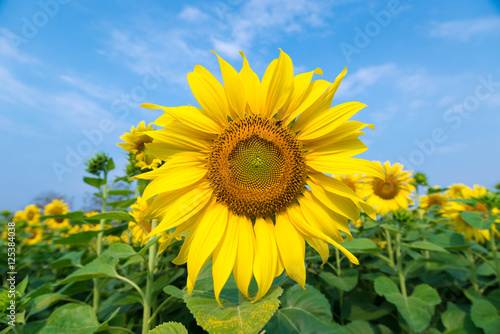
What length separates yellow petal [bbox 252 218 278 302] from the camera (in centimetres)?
136

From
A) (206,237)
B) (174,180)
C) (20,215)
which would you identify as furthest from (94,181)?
(20,215)

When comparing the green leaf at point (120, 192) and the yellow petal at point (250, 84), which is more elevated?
the yellow petal at point (250, 84)

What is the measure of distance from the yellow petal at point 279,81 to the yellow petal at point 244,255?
0.64 metres

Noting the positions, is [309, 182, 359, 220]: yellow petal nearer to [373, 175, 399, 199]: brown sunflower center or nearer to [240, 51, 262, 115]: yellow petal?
[240, 51, 262, 115]: yellow petal

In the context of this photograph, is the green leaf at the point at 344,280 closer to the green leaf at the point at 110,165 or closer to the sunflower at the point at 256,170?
the sunflower at the point at 256,170

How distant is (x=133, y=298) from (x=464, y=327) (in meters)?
2.88

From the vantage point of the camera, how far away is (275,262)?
1.44 m

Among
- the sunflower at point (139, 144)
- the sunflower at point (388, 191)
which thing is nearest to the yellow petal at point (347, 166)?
the sunflower at point (139, 144)

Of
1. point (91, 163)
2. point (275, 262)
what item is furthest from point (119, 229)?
point (275, 262)

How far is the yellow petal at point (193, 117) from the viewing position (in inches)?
56.9

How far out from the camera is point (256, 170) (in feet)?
5.29

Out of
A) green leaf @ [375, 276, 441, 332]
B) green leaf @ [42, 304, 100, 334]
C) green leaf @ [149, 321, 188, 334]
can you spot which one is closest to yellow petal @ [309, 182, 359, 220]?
green leaf @ [149, 321, 188, 334]

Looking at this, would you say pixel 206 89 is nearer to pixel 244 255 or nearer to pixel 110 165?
pixel 244 255

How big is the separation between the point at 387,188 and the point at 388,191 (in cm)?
5
